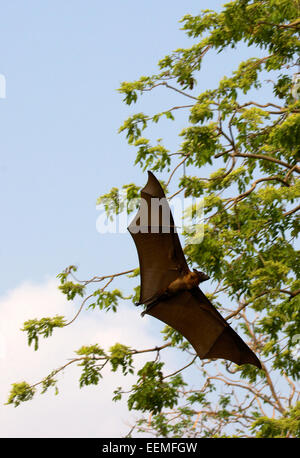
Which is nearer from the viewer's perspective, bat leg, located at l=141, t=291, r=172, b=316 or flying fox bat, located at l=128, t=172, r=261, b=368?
flying fox bat, located at l=128, t=172, r=261, b=368

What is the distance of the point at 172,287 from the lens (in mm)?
8594

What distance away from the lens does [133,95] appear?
12484 mm

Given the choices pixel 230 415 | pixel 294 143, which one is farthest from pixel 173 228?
pixel 230 415

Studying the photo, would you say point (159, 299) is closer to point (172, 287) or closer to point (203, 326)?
point (172, 287)

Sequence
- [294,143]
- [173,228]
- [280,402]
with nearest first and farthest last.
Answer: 1. [173,228]
2. [294,143]
3. [280,402]

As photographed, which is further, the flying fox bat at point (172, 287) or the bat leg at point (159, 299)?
the bat leg at point (159, 299)

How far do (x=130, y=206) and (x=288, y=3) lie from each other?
4.84 metres

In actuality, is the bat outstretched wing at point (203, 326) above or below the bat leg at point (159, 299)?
below

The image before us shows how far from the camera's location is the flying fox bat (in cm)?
812

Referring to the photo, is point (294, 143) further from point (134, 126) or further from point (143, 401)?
point (143, 401)

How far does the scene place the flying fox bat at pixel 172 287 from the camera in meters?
8.12

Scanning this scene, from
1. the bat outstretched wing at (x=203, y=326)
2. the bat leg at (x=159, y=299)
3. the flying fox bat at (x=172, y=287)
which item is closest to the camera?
the flying fox bat at (x=172, y=287)

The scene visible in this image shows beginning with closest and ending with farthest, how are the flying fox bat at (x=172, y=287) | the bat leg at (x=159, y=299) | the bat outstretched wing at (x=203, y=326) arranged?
the flying fox bat at (x=172, y=287) < the bat leg at (x=159, y=299) < the bat outstretched wing at (x=203, y=326)

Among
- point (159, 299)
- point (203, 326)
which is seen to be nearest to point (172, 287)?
point (159, 299)
